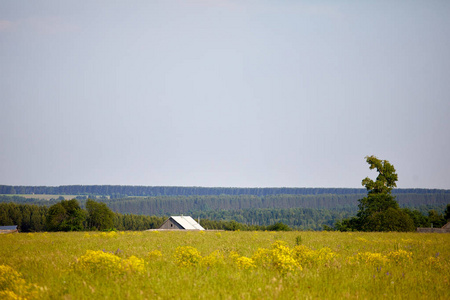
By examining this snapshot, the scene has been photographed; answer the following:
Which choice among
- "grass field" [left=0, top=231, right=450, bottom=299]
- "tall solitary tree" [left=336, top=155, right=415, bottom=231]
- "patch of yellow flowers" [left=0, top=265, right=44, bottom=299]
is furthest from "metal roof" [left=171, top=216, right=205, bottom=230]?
"patch of yellow flowers" [left=0, top=265, right=44, bottom=299]

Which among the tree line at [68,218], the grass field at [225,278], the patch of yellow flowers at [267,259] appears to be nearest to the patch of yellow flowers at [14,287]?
the grass field at [225,278]

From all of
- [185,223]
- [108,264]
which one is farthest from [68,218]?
[108,264]

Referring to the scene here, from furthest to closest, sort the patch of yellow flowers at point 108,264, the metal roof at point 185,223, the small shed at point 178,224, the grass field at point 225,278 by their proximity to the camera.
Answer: the small shed at point 178,224
the metal roof at point 185,223
the patch of yellow flowers at point 108,264
the grass field at point 225,278

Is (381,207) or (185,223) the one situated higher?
(381,207)

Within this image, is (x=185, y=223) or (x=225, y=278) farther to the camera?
(x=185, y=223)

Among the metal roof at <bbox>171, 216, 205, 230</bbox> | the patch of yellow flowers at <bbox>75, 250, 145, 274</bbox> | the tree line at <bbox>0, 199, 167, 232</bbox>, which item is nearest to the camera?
the patch of yellow flowers at <bbox>75, 250, 145, 274</bbox>

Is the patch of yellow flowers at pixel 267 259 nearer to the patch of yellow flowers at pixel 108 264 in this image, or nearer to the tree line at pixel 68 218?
the patch of yellow flowers at pixel 108 264

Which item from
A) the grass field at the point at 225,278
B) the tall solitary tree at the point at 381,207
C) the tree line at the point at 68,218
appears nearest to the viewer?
the grass field at the point at 225,278

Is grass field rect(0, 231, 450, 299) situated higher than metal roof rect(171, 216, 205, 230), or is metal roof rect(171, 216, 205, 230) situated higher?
grass field rect(0, 231, 450, 299)

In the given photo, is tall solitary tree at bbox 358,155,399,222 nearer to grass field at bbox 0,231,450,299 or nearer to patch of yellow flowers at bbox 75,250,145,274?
grass field at bbox 0,231,450,299

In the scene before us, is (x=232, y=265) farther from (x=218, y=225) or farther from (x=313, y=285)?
(x=218, y=225)

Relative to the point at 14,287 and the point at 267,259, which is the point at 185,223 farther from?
the point at 14,287

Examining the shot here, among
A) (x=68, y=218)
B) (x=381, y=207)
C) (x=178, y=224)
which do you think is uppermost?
(x=381, y=207)

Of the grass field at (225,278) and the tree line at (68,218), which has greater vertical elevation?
the grass field at (225,278)
